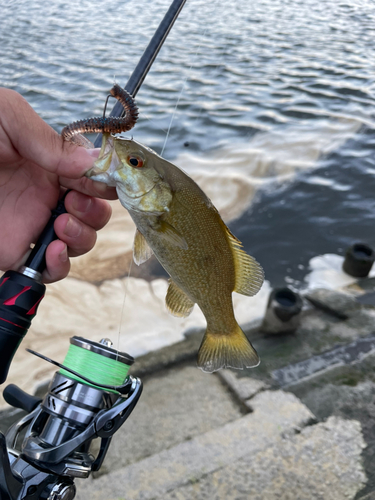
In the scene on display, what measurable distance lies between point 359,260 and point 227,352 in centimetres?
313

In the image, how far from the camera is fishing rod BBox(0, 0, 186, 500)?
4.54 ft

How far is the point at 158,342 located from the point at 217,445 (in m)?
1.14

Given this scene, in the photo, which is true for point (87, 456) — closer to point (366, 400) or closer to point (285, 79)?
point (366, 400)

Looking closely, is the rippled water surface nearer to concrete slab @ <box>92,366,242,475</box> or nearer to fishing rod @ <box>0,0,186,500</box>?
concrete slab @ <box>92,366,242,475</box>

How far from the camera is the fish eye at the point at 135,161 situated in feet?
4.47

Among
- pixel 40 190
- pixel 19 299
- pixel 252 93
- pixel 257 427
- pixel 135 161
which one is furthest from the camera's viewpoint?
pixel 252 93

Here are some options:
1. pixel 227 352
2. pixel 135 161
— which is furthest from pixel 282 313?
pixel 135 161

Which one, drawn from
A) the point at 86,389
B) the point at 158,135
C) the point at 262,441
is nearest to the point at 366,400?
the point at 262,441

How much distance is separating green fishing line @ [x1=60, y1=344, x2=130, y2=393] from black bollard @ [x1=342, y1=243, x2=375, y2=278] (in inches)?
132

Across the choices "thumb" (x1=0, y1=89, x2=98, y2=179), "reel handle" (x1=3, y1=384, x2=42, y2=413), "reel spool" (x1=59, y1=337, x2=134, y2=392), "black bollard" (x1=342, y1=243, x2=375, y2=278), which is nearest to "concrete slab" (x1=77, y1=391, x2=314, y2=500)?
"reel handle" (x1=3, y1=384, x2=42, y2=413)

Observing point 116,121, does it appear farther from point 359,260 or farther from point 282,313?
point 359,260

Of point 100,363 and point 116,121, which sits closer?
point 116,121

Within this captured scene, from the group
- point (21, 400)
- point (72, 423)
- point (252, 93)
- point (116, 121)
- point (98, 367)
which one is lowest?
point (252, 93)

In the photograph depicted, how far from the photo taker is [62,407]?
4.87 ft
